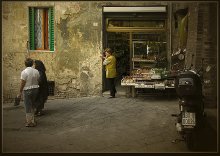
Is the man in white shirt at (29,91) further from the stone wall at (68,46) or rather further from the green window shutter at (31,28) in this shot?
the green window shutter at (31,28)

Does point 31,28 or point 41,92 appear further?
point 31,28

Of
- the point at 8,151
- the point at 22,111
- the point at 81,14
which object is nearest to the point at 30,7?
the point at 81,14

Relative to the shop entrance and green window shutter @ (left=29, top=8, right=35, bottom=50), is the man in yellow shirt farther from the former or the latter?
green window shutter @ (left=29, top=8, right=35, bottom=50)

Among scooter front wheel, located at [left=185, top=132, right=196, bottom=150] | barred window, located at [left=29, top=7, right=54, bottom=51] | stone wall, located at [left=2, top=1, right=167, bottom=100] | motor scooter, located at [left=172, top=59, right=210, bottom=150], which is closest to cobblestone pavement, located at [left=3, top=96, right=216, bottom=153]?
scooter front wheel, located at [left=185, top=132, right=196, bottom=150]

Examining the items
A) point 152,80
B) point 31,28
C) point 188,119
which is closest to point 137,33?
point 152,80

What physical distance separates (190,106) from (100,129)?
2886mm

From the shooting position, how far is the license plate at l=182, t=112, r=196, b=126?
7287 millimetres

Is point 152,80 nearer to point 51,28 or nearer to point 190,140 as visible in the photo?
point 51,28

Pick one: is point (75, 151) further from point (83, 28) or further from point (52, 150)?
point (83, 28)

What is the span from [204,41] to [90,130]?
160 inches

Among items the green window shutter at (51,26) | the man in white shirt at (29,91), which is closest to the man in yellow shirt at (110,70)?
the green window shutter at (51,26)

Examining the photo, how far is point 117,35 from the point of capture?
15609 mm

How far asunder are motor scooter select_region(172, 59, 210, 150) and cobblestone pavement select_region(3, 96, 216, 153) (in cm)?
40

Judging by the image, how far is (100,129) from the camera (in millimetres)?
9531
